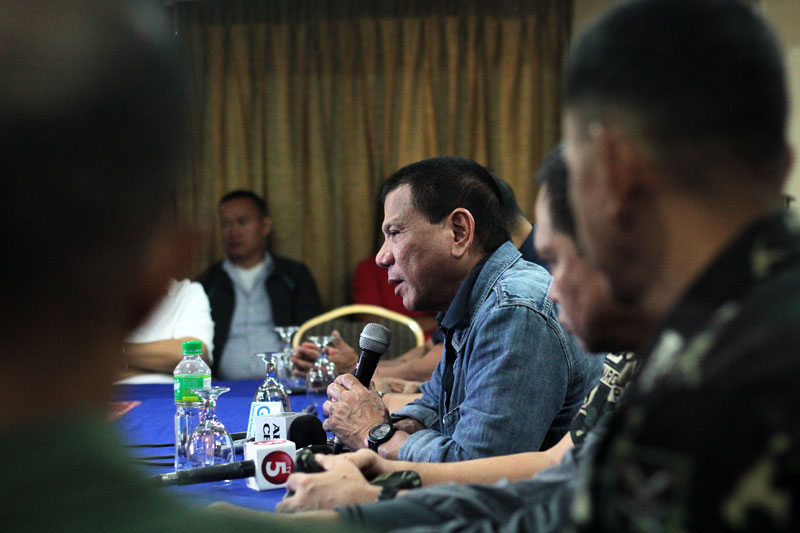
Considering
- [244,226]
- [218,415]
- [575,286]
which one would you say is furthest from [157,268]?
[244,226]

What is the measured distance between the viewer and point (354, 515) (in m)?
1.09

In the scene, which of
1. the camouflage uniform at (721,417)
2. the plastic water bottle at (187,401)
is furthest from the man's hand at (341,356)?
the camouflage uniform at (721,417)

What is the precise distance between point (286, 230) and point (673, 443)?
4834 mm

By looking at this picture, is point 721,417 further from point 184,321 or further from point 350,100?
point 350,100

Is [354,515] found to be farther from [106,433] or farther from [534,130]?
[534,130]

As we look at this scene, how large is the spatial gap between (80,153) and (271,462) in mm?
1198

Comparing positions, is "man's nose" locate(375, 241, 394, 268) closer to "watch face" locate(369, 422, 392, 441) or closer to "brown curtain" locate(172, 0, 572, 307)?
"watch face" locate(369, 422, 392, 441)

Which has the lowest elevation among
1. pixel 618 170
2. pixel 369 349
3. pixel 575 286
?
pixel 369 349

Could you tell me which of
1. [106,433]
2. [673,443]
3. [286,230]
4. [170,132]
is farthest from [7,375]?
[286,230]

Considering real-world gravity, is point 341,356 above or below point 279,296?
below

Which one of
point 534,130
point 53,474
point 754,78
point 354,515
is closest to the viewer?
point 53,474

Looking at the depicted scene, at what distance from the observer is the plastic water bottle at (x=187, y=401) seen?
1.78 m

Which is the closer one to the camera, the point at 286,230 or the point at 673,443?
the point at 673,443

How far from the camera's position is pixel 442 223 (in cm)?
203
